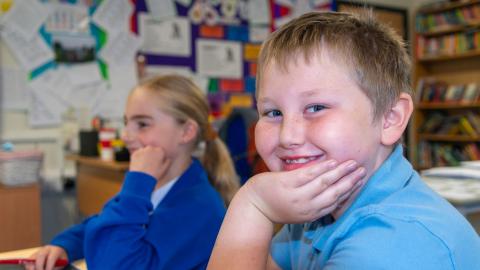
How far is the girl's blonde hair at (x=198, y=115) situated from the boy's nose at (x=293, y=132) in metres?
0.76

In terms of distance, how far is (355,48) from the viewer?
0.70 metres

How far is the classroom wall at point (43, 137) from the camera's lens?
308 cm

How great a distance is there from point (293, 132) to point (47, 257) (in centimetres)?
74

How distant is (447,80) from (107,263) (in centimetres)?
501

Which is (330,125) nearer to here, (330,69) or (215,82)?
(330,69)

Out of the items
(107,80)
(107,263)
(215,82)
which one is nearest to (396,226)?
(107,263)

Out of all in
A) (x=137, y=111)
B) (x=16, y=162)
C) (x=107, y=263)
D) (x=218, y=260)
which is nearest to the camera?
(x=218, y=260)

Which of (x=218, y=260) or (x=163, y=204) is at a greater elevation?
(x=218, y=260)

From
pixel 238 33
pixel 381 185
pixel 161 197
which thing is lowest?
pixel 161 197

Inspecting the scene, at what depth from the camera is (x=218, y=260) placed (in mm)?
671

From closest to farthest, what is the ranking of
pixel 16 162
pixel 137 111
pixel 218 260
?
1. pixel 218 260
2. pixel 137 111
3. pixel 16 162

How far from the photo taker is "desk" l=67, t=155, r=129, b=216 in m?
2.41

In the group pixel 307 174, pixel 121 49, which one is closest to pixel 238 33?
pixel 121 49

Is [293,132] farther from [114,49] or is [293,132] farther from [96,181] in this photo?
[114,49]
